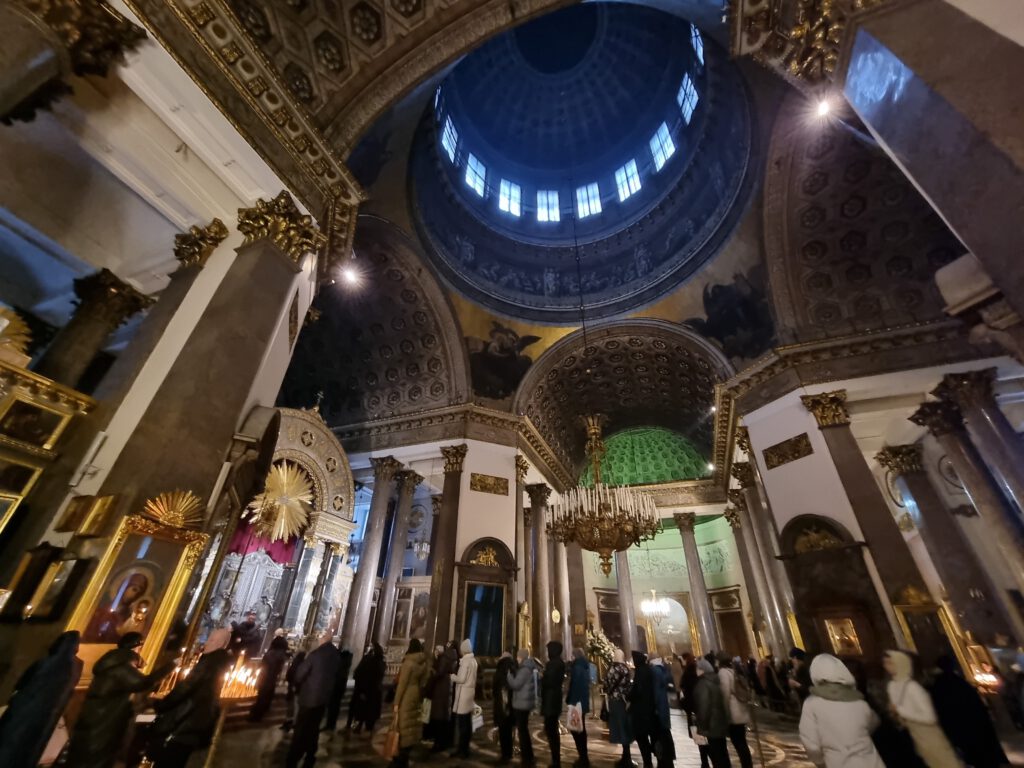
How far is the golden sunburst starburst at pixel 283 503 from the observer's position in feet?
27.1

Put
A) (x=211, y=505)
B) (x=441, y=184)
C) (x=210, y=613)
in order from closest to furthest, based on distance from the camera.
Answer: (x=211, y=505)
(x=210, y=613)
(x=441, y=184)

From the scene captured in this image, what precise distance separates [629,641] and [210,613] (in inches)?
523

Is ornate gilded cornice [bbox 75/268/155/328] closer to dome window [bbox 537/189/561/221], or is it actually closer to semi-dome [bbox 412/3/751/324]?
semi-dome [bbox 412/3/751/324]

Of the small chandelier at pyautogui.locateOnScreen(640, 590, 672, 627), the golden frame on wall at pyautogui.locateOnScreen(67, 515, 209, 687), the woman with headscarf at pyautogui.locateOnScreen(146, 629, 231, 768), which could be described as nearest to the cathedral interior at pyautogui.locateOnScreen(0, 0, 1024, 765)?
the golden frame on wall at pyautogui.locateOnScreen(67, 515, 209, 687)

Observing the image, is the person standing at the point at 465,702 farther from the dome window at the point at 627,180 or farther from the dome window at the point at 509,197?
the dome window at the point at 627,180

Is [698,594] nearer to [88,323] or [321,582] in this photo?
[321,582]

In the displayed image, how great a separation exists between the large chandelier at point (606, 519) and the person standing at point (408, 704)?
480 cm

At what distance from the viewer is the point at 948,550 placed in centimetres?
824

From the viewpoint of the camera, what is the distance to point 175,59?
169 inches

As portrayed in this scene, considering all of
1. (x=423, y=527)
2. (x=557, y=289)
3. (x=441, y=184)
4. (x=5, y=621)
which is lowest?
(x=5, y=621)

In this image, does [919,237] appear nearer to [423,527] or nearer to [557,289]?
[557,289]

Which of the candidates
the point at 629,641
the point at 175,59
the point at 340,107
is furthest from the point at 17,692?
the point at 629,641

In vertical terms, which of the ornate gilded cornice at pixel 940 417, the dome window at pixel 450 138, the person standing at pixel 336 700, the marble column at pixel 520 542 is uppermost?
the dome window at pixel 450 138

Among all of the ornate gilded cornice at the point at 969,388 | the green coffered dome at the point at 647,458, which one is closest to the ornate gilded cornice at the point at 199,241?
the ornate gilded cornice at the point at 969,388
